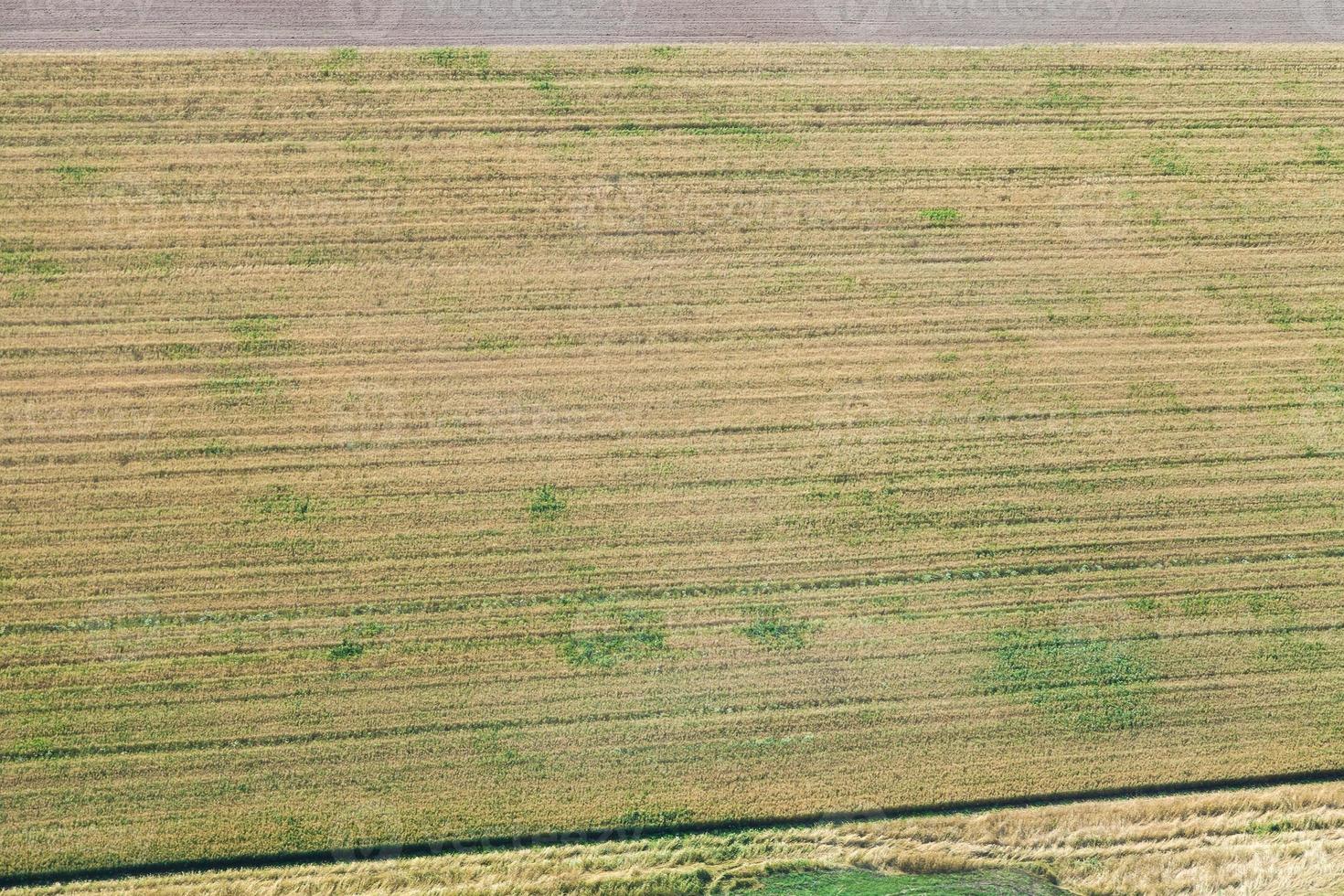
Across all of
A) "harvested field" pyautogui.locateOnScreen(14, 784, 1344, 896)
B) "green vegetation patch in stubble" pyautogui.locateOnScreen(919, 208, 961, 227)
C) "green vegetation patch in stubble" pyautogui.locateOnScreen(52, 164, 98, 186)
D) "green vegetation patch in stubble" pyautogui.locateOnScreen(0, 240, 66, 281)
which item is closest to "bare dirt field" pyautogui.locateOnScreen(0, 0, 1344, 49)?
"green vegetation patch in stubble" pyautogui.locateOnScreen(52, 164, 98, 186)

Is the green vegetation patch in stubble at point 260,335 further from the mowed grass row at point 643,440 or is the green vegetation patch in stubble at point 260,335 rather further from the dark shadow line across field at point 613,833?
the dark shadow line across field at point 613,833

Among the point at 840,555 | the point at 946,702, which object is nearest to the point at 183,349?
the point at 840,555

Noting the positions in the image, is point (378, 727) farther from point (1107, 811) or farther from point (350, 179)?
point (1107, 811)

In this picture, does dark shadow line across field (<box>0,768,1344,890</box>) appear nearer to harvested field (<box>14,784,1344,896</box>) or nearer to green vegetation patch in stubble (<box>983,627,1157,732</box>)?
harvested field (<box>14,784,1344,896</box>)

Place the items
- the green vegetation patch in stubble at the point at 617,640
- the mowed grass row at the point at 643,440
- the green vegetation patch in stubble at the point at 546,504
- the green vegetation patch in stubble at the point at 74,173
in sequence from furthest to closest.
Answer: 1. the green vegetation patch in stubble at the point at 74,173
2. the green vegetation patch in stubble at the point at 546,504
3. the green vegetation patch in stubble at the point at 617,640
4. the mowed grass row at the point at 643,440

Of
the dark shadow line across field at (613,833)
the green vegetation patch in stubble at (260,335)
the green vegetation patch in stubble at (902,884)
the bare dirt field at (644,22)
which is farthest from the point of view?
the bare dirt field at (644,22)

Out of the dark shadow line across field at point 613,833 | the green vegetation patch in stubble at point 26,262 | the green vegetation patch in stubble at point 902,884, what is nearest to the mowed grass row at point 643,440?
the green vegetation patch in stubble at point 26,262

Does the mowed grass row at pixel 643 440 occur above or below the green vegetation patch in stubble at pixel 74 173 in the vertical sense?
below
